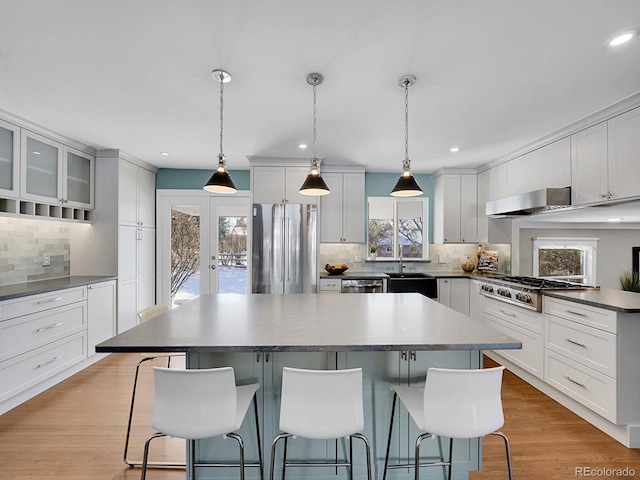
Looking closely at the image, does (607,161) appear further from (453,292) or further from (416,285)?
(416,285)

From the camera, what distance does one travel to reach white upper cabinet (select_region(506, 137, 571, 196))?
10.2 feet

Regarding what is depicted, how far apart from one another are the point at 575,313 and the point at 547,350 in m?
0.49

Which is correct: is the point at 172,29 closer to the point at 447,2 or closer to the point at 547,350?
the point at 447,2

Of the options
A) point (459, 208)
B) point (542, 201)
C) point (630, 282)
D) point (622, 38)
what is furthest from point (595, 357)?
point (630, 282)

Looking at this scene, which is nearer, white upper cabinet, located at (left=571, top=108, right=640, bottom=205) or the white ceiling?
the white ceiling

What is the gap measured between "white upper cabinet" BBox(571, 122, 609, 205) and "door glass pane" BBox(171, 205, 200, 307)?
476 centimetres

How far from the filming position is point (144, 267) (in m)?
4.54

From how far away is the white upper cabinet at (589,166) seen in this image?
2.68 m

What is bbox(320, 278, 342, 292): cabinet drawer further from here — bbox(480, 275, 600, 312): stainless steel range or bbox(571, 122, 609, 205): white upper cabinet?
bbox(571, 122, 609, 205): white upper cabinet

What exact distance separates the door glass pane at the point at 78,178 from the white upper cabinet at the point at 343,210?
9.68ft

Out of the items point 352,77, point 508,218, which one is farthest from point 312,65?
point 508,218

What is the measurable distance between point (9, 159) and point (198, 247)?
95.6 inches

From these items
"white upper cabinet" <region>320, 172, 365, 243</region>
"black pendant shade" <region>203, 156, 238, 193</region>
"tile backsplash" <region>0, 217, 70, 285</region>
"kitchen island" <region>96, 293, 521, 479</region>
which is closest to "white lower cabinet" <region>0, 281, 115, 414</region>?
"tile backsplash" <region>0, 217, 70, 285</region>

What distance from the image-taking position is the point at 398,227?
5.08 metres
